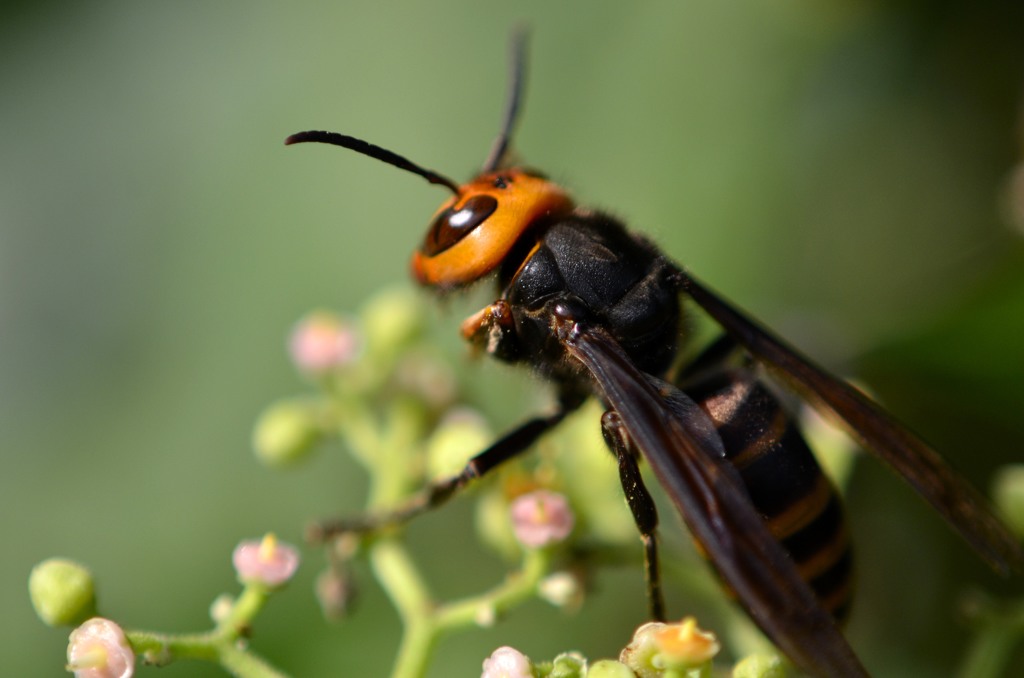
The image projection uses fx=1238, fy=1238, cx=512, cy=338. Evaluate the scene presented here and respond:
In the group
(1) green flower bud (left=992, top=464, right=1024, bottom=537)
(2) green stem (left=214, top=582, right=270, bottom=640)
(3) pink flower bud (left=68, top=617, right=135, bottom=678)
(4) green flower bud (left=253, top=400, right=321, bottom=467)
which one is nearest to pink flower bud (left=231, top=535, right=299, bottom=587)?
(2) green stem (left=214, top=582, right=270, bottom=640)

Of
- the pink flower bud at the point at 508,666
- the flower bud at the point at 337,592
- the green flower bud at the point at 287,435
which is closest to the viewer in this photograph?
the pink flower bud at the point at 508,666

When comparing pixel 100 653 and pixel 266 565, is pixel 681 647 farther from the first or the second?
pixel 100 653

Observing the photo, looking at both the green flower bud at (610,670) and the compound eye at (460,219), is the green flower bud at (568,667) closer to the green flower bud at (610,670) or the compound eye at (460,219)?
the green flower bud at (610,670)

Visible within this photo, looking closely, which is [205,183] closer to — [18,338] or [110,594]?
[18,338]

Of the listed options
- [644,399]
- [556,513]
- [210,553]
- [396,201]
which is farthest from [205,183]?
[644,399]

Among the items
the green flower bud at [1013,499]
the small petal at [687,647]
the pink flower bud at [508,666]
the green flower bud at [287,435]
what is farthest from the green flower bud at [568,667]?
the green flower bud at [1013,499]

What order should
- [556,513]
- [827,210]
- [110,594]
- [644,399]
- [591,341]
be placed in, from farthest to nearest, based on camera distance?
[827,210] < [110,594] < [556,513] < [591,341] < [644,399]
